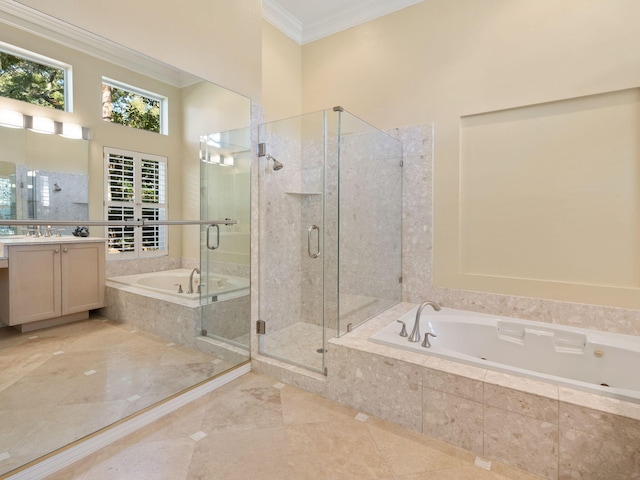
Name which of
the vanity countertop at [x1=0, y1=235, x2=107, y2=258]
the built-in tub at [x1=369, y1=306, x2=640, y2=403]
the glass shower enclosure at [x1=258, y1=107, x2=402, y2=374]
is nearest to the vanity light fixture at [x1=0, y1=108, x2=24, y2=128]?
the vanity countertop at [x1=0, y1=235, x2=107, y2=258]

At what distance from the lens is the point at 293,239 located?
2996mm

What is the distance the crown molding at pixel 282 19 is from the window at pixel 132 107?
1.56 m

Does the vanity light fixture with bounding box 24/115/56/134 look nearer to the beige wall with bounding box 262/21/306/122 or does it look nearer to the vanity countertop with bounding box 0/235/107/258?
the vanity countertop with bounding box 0/235/107/258

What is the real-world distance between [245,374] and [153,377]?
2.22 ft

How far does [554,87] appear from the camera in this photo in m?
2.29

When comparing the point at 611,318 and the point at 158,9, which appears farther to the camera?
the point at 611,318

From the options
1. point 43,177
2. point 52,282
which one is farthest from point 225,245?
point 43,177

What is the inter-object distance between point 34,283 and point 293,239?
70.5 inches

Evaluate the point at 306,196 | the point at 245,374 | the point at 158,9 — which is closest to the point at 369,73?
the point at 306,196

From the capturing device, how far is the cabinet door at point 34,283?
1521 mm

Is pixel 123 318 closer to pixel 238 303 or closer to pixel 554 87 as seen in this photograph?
pixel 238 303

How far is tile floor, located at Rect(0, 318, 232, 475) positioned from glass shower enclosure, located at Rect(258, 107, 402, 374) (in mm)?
792

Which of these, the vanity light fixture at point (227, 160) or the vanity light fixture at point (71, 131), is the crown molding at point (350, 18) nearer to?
the vanity light fixture at point (227, 160)

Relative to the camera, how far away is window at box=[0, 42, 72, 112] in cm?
137
